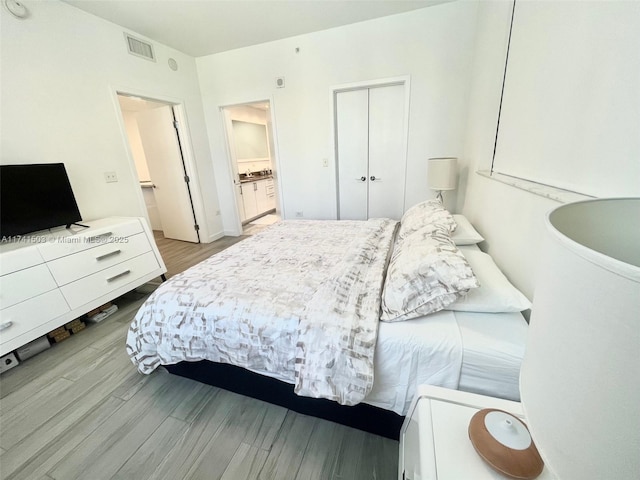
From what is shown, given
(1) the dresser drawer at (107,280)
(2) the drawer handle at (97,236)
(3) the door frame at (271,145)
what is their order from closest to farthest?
(1) the dresser drawer at (107,280) → (2) the drawer handle at (97,236) → (3) the door frame at (271,145)

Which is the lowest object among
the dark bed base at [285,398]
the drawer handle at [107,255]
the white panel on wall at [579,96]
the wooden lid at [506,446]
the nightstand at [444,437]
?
the dark bed base at [285,398]

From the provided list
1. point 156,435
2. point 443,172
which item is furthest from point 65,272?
point 443,172

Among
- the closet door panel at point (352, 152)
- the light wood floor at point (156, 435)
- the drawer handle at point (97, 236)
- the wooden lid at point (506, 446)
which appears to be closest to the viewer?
the wooden lid at point (506, 446)

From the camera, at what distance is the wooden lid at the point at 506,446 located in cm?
63

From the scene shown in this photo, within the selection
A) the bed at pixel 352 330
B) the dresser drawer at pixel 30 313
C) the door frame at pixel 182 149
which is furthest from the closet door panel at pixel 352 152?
the dresser drawer at pixel 30 313

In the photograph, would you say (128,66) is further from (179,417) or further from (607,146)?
(607,146)

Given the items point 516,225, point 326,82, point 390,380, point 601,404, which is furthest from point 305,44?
point 601,404

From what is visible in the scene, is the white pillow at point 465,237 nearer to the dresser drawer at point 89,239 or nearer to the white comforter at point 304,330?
the white comforter at point 304,330

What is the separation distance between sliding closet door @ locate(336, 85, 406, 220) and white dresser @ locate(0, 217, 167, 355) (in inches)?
102

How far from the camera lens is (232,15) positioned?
2732 mm

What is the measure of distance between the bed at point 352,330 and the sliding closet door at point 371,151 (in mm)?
1908

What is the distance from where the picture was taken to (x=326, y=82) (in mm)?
3287

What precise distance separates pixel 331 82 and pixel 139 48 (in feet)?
7.58

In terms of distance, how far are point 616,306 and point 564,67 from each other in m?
1.32
